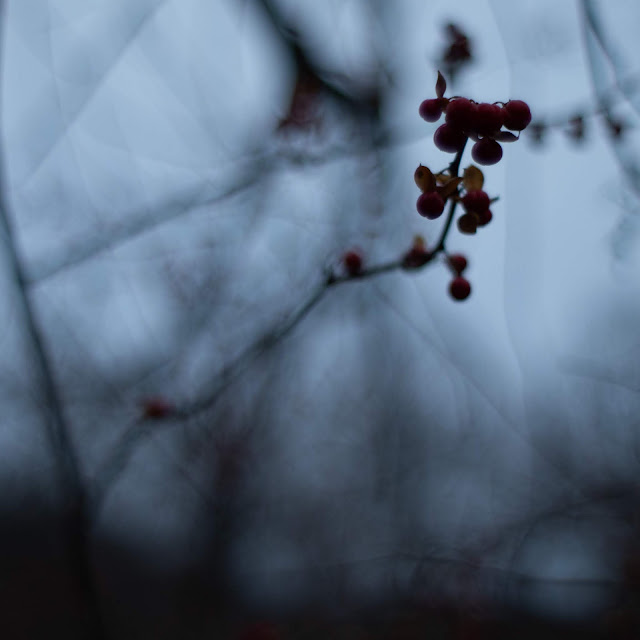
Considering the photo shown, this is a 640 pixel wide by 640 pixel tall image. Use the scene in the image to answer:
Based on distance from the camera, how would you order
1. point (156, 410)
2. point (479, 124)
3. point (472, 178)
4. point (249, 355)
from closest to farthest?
point (479, 124)
point (472, 178)
point (249, 355)
point (156, 410)

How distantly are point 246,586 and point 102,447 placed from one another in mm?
2299

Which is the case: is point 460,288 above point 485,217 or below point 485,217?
below

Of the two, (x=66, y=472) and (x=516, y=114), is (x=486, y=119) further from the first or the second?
(x=66, y=472)

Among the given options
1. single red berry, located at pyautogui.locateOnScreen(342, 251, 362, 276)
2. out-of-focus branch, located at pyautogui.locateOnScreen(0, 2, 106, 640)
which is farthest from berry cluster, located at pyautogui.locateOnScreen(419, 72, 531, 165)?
out-of-focus branch, located at pyautogui.locateOnScreen(0, 2, 106, 640)

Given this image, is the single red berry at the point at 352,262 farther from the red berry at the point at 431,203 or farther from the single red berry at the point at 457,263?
the red berry at the point at 431,203

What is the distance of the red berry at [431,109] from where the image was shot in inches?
44.6

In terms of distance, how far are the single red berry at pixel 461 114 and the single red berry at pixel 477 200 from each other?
0.51ft

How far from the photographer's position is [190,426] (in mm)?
4348

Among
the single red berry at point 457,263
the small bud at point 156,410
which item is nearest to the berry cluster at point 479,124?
the single red berry at point 457,263

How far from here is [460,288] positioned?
1.50 m

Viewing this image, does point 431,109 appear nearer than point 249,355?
Yes

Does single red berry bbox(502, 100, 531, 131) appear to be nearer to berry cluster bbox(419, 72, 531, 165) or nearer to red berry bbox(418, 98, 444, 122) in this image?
berry cluster bbox(419, 72, 531, 165)

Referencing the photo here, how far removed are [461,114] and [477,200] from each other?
0.61ft

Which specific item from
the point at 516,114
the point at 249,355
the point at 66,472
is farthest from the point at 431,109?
the point at 66,472
